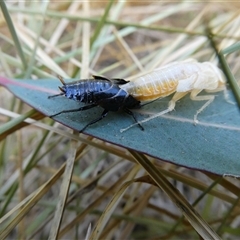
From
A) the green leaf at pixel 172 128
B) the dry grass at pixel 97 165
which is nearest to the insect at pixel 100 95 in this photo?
the green leaf at pixel 172 128

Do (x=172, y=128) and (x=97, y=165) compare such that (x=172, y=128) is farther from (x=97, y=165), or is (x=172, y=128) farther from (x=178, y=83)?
(x=97, y=165)

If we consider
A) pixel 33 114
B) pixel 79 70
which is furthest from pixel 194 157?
pixel 79 70

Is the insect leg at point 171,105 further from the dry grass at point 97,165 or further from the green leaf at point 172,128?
the dry grass at point 97,165

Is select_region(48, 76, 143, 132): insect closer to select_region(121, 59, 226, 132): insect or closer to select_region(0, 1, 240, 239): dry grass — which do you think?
select_region(121, 59, 226, 132): insect

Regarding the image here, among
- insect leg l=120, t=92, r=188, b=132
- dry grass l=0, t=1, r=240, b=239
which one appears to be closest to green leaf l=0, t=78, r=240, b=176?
insect leg l=120, t=92, r=188, b=132

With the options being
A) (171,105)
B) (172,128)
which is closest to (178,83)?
(171,105)

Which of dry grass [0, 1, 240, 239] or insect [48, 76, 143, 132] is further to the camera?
dry grass [0, 1, 240, 239]
